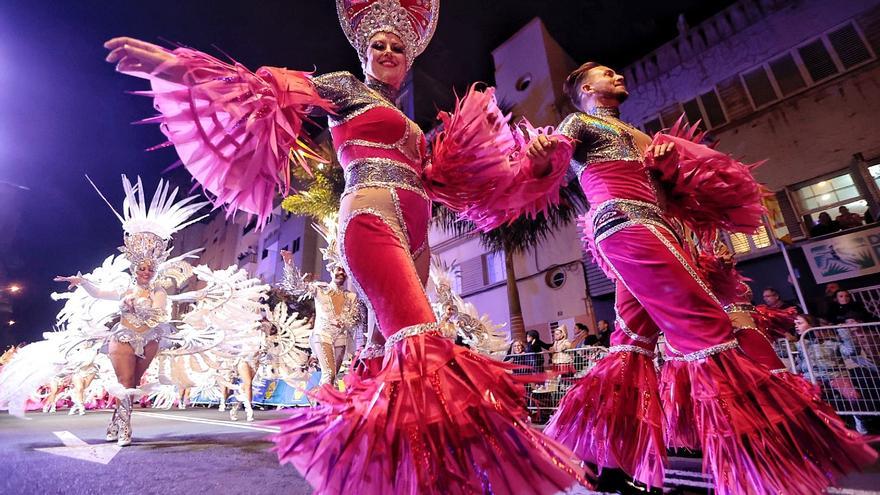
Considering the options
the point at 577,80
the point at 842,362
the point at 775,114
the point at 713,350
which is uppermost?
the point at 775,114

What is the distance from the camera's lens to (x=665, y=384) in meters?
1.96

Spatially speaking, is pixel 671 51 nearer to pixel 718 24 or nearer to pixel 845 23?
pixel 718 24

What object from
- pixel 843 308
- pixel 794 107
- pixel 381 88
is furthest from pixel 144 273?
pixel 794 107

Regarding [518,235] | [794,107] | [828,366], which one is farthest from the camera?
[518,235]

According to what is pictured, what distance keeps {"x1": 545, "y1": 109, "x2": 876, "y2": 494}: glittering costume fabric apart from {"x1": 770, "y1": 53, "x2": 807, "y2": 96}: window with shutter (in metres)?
12.0

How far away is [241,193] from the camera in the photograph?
5.46 ft

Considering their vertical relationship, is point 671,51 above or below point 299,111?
above

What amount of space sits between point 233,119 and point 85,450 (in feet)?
11.3

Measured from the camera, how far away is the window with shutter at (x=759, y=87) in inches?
436

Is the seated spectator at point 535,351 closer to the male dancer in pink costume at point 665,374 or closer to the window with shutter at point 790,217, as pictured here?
the male dancer in pink costume at point 665,374

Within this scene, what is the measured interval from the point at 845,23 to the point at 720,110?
2.99m

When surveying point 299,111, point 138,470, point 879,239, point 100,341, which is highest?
point 879,239

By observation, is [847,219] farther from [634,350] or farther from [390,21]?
[390,21]

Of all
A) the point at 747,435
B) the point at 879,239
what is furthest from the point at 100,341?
the point at 879,239
